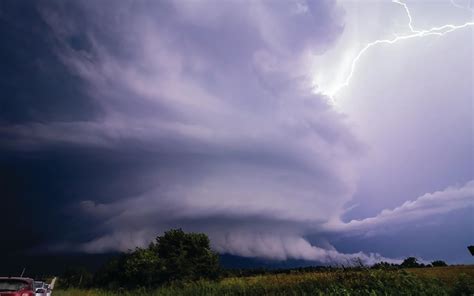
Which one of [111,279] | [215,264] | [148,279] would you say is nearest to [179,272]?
[148,279]

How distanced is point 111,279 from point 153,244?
17719 millimetres

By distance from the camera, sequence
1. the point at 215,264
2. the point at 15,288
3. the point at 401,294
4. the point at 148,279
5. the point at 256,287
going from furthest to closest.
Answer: the point at 215,264 < the point at 148,279 < the point at 256,287 < the point at 15,288 < the point at 401,294

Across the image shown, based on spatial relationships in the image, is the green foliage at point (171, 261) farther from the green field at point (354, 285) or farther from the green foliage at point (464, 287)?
the green foliage at point (464, 287)

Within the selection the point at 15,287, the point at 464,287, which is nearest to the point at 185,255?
the point at 15,287

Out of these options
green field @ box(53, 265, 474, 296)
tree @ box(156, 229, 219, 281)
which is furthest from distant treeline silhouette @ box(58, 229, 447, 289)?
green field @ box(53, 265, 474, 296)

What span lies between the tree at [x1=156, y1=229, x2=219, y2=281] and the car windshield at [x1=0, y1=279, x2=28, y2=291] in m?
42.8

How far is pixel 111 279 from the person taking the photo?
267 ft

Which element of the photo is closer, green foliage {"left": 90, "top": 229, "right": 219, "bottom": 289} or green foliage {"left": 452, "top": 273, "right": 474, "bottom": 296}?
green foliage {"left": 452, "top": 273, "right": 474, "bottom": 296}

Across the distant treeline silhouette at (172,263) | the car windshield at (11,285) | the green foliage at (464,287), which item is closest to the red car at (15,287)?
the car windshield at (11,285)

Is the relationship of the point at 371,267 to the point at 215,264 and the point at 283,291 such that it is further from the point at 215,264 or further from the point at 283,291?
the point at 215,264

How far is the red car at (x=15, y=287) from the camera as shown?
1592cm

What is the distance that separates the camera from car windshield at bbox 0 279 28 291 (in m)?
16.1

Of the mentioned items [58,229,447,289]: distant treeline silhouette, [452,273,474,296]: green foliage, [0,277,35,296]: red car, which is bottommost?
[452,273,474,296]: green foliage

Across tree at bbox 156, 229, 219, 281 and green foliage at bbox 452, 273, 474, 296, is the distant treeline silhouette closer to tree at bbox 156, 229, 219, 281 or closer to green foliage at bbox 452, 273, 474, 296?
tree at bbox 156, 229, 219, 281
